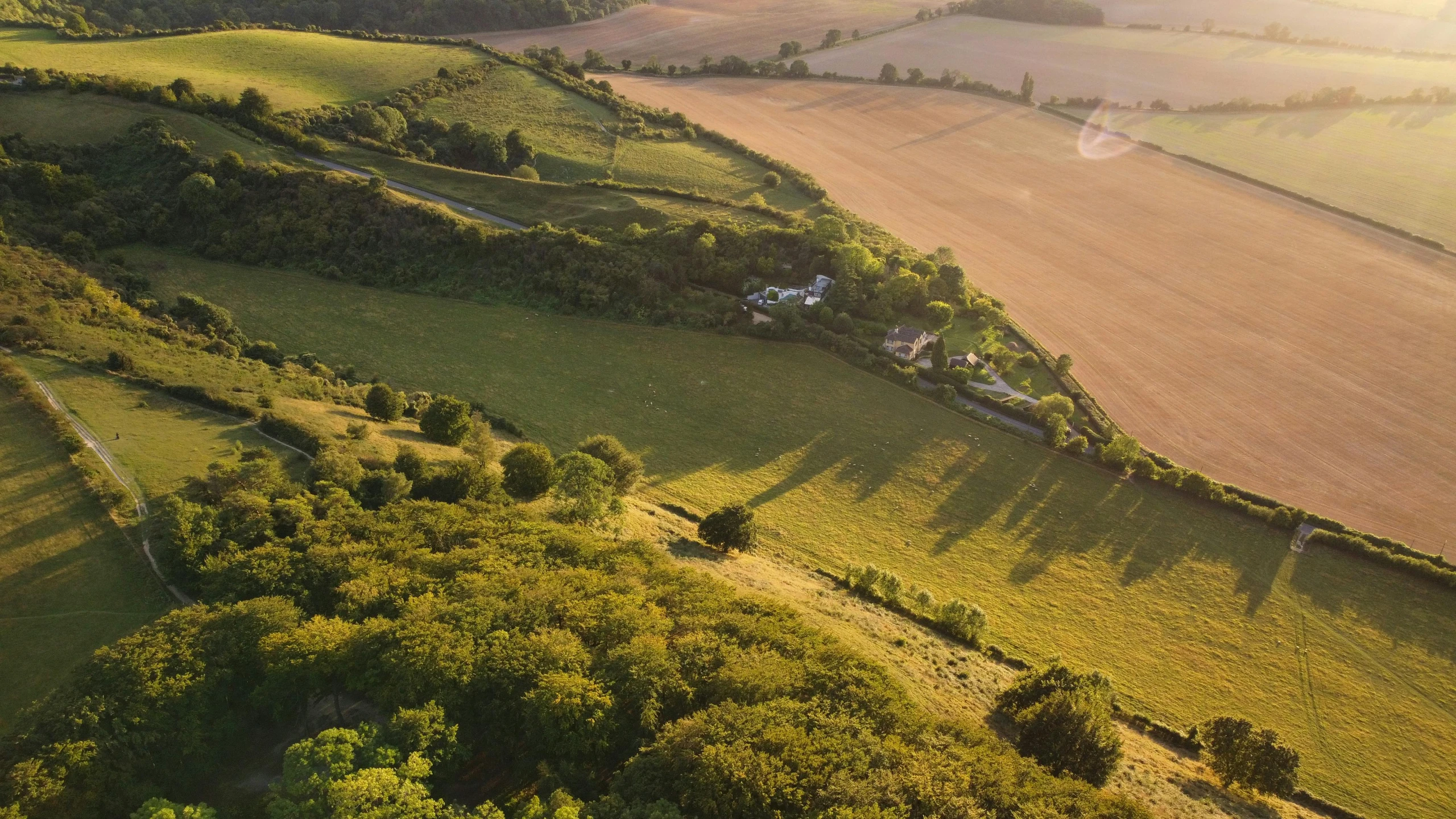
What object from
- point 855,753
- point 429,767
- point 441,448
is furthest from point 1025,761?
point 441,448

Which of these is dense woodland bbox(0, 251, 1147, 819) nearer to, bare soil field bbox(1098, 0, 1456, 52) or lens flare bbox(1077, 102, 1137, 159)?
lens flare bbox(1077, 102, 1137, 159)

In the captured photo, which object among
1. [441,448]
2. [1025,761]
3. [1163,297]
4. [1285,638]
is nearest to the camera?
[1025,761]

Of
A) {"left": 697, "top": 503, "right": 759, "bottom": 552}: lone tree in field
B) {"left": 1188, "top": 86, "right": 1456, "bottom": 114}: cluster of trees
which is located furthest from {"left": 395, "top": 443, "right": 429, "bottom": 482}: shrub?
{"left": 1188, "top": 86, "right": 1456, "bottom": 114}: cluster of trees

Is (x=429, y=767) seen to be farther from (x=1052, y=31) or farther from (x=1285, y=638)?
(x=1052, y=31)

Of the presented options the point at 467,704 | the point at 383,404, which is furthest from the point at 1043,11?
the point at 467,704

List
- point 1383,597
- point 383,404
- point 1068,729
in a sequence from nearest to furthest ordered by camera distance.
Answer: point 1068,729, point 1383,597, point 383,404

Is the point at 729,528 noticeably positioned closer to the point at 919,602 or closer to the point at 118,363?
the point at 919,602
